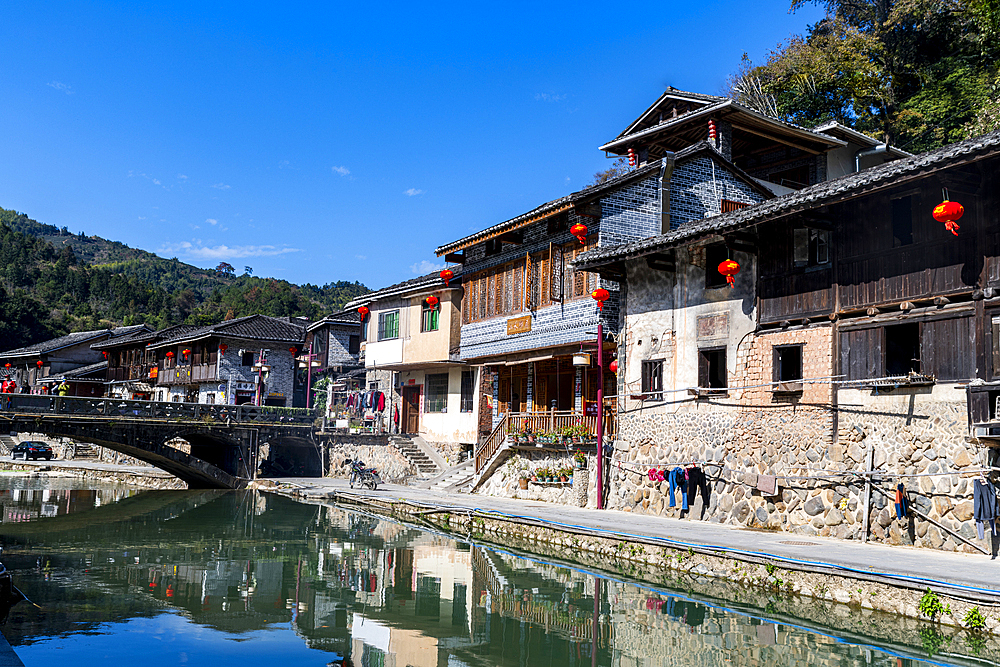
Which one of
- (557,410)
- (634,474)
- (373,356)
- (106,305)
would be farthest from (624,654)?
Result: (106,305)

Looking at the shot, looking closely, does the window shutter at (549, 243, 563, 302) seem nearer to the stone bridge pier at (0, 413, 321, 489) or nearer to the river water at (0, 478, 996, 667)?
the river water at (0, 478, 996, 667)

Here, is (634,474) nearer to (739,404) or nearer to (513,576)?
(739,404)

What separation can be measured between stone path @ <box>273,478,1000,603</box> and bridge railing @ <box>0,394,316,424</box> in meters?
14.8

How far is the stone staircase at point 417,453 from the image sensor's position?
33312 millimetres

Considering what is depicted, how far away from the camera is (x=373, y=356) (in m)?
37.5

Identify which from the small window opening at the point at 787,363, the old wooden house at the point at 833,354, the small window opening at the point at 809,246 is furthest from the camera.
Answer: the small window opening at the point at 787,363

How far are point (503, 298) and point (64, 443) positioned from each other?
39.2 m

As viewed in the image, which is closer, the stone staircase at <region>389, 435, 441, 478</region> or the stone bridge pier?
the stone bridge pier

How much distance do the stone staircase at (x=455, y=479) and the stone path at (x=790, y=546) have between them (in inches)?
147

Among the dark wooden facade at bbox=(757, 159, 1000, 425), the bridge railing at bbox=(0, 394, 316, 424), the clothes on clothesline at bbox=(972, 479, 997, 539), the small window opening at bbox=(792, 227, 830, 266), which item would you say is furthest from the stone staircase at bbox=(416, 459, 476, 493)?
the clothes on clothesline at bbox=(972, 479, 997, 539)

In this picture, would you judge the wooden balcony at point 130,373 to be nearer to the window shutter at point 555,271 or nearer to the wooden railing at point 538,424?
the wooden railing at point 538,424

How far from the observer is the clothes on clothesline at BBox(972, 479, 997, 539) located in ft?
45.9

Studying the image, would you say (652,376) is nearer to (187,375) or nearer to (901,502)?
(901,502)

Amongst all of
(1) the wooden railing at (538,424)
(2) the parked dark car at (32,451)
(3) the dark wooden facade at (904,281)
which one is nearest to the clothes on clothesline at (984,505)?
(3) the dark wooden facade at (904,281)
